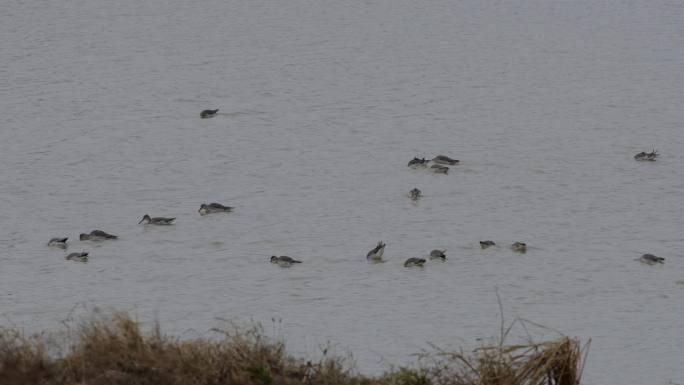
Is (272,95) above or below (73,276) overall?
above

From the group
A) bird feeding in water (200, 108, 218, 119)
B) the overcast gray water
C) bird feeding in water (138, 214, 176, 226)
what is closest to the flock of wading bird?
bird feeding in water (138, 214, 176, 226)

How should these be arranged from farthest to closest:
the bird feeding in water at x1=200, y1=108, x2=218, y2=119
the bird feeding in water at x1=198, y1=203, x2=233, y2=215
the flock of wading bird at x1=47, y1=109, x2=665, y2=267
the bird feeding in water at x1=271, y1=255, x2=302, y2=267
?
1. the bird feeding in water at x1=200, y1=108, x2=218, y2=119
2. the bird feeding in water at x1=198, y1=203, x2=233, y2=215
3. the flock of wading bird at x1=47, y1=109, x2=665, y2=267
4. the bird feeding in water at x1=271, y1=255, x2=302, y2=267

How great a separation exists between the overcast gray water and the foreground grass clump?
7.16 feet

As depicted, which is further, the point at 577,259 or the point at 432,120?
the point at 432,120

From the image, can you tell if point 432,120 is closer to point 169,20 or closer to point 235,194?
point 235,194

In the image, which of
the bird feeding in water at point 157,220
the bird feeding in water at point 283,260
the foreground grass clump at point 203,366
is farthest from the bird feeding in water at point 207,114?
the foreground grass clump at point 203,366

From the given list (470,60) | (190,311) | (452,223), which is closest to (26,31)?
(470,60)

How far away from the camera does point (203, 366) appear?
374 inches

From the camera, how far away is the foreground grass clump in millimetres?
9398

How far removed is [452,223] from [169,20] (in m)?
22.0

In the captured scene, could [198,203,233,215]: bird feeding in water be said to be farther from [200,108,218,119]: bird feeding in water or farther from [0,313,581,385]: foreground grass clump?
[0,313,581,385]: foreground grass clump

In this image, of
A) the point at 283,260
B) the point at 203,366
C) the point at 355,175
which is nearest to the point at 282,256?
the point at 283,260

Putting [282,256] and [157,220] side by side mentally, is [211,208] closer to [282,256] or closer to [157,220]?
[157,220]

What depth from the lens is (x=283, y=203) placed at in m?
19.3
